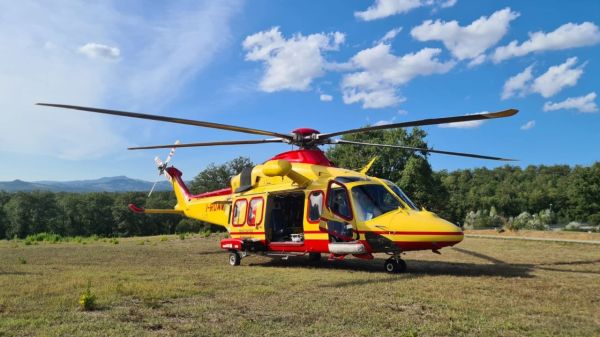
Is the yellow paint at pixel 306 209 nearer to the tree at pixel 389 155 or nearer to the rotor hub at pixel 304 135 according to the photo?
the rotor hub at pixel 304 135

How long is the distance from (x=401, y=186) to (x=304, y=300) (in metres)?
42.2

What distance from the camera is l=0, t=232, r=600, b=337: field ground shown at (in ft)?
19.5

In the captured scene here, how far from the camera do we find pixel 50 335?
5.50 metres

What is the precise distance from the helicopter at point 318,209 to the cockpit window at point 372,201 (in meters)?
0.03

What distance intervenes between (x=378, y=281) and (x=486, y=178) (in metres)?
142

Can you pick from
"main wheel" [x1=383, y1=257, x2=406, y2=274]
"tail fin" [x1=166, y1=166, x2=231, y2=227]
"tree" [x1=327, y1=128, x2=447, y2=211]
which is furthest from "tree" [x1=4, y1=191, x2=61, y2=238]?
"main wheel" [x1=383, y1=257, x2=406, y2=274]

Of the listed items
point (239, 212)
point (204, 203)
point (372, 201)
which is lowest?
point (239, 212)

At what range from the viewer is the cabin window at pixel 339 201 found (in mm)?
12570

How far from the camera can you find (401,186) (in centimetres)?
4862

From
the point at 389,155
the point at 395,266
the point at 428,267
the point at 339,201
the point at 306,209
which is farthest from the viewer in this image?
the point at 389,155

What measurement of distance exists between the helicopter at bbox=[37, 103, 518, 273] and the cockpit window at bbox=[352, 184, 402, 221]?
3 cm

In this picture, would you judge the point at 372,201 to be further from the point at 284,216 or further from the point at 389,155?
the point at 389,155

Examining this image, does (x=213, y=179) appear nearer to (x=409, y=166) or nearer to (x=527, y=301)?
(x=409, y=166)

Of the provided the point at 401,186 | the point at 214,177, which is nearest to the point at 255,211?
the point at 401,186
